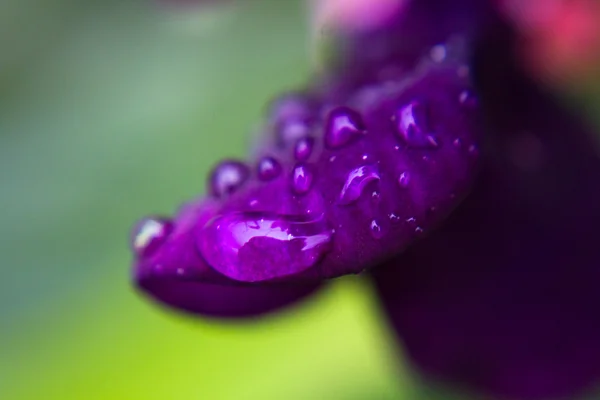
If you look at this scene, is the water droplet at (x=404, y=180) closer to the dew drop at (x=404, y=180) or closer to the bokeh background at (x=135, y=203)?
the dew drop at (x=404, y=180)

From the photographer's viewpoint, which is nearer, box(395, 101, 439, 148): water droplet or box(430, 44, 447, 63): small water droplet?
box(395, 101, 439, 148): water droplet

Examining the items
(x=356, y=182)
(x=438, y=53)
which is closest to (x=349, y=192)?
(x=356, y=182)

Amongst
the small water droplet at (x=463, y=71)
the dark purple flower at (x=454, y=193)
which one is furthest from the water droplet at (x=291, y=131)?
the small water droplet at (x=463, y=71)

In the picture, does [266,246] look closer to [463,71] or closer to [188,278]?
[188,278]

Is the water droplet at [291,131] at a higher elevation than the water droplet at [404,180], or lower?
higher

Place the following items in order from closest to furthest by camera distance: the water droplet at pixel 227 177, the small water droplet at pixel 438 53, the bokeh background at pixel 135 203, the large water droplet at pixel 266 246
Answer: the large water droplet at pixel 266 246 → the water droplet at pixel 227 177 → the small water droplet at pixel 438 53 → the bokeh background at pixel 135 203

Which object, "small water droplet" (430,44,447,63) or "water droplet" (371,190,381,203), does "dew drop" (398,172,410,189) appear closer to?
"water droplet" (371,190,381,203)

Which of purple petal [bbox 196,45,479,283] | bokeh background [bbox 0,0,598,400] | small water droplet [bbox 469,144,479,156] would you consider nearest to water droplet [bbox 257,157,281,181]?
purple petal [bbox 196,45,479,283]
